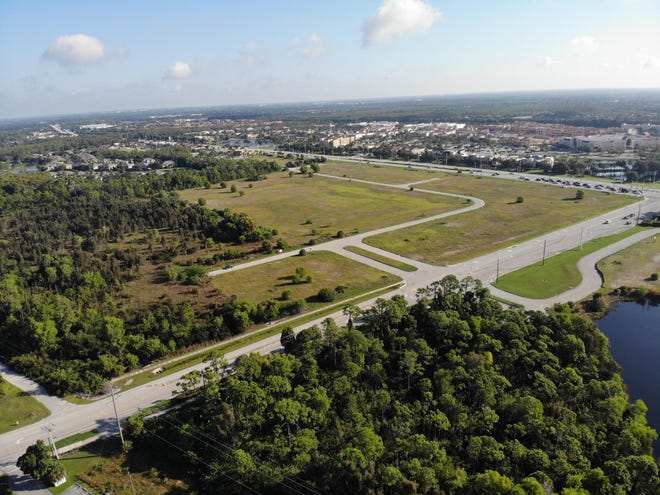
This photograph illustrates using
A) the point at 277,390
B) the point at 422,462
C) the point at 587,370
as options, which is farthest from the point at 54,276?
the point at 587,370

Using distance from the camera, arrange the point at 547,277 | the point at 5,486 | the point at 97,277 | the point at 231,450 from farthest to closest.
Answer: the point at 97,277, the point at 547,277, the point at 231,450, the point at 5,486

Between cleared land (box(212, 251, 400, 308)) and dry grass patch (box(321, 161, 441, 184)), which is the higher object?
dry grass patch (box(321, 161, 441, 184))

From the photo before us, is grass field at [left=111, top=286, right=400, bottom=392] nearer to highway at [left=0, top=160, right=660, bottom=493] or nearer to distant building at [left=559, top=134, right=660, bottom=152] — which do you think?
highway at [left=0, top=160, right=660, bottom=493]

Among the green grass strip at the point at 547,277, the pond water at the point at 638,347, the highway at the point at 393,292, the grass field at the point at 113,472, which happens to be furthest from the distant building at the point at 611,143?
the grass field at the point at 113,472

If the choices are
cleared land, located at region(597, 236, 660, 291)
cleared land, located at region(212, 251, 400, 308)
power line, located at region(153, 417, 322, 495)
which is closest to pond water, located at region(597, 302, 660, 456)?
cleared land, located at region(597, 236, 660, 291)

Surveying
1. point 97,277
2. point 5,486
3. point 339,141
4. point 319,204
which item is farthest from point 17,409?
point 339,141

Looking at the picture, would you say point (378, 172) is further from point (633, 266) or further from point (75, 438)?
point (75, 438)

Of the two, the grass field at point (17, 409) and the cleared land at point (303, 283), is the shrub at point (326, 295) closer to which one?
the cleared land at point (303, 283)
